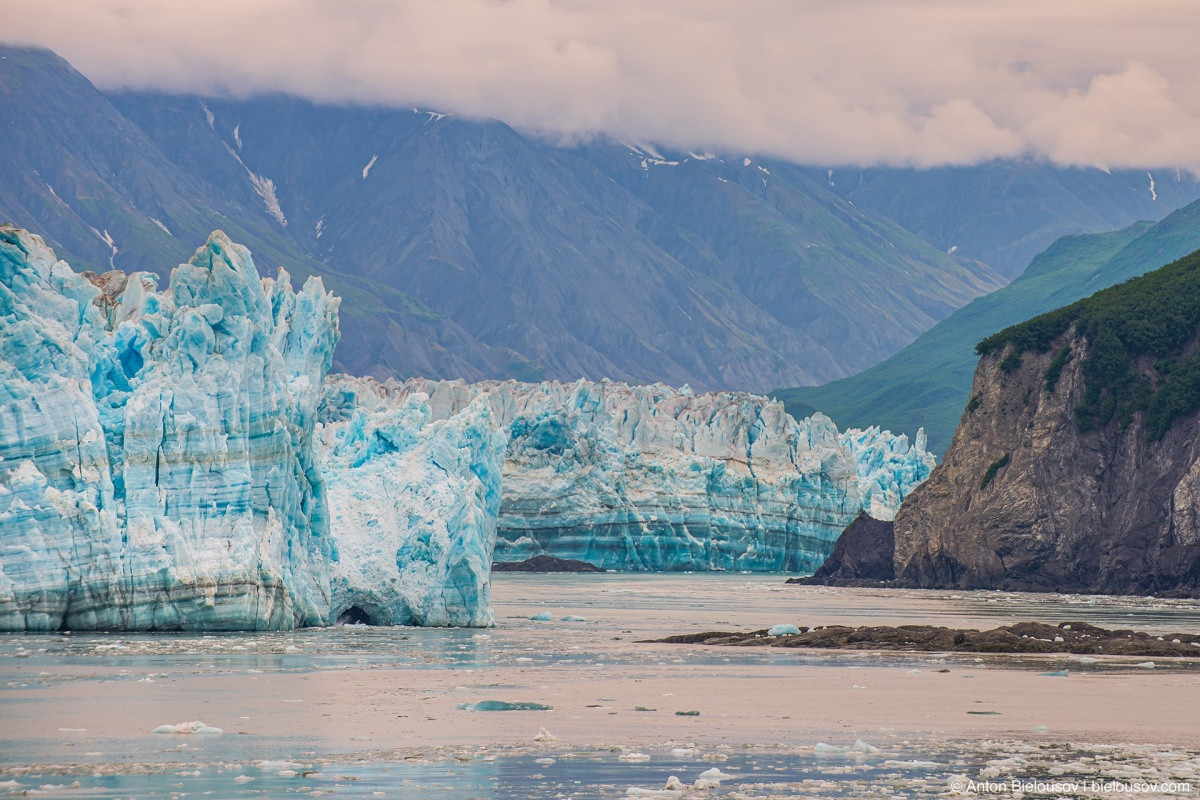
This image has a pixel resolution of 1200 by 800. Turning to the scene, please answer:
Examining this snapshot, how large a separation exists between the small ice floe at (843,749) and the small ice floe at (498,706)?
5526mm

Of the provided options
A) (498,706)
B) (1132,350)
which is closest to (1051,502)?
(1132,350)

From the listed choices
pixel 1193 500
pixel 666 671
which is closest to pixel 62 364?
pixel 666 671

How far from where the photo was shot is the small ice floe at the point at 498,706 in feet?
90.5

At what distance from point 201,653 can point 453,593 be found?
425 inches

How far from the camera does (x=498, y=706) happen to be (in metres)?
27.7

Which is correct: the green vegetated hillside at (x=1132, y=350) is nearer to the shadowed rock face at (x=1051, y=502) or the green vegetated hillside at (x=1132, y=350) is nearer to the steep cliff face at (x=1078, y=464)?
the steep cliff face at (x=1078, y=464)

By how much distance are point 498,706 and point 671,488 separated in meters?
79.7

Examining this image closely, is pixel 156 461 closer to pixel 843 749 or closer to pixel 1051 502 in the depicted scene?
pixel 843 749

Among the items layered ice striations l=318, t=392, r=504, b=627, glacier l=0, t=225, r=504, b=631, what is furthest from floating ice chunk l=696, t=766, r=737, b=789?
layered ice striations l=318, t=392, r=504, b=627

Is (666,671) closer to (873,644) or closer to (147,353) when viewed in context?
(873,644)

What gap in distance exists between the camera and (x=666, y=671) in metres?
34.6

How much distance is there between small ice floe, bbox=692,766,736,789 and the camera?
20.6 metres

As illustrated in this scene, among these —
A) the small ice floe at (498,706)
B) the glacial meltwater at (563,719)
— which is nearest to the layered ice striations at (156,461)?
the glacial meltwater at (563,719)

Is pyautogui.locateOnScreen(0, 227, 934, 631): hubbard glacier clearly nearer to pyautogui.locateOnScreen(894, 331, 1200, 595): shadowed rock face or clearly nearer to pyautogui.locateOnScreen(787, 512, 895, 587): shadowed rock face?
pyautogui.locateOnScreen(894, 331, 1200, 595): shadowed rock face
